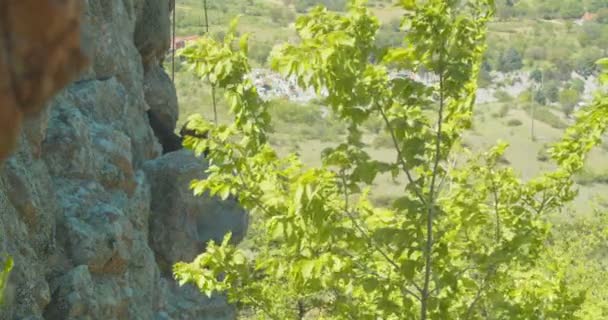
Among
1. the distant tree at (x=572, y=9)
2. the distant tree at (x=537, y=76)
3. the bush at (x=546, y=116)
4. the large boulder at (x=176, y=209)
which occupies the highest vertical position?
the large boulder at (x=176, y=209)

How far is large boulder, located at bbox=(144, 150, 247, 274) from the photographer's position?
53.4ft

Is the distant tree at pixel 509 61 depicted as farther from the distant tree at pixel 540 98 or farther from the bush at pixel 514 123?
the bush at pixel 514 123

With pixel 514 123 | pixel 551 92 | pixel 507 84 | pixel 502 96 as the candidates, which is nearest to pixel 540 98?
pixel 551 92

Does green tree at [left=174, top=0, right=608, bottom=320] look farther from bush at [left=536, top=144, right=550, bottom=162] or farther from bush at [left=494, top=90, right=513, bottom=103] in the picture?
bush at [left=494, top=90, right=513, bottom=103]

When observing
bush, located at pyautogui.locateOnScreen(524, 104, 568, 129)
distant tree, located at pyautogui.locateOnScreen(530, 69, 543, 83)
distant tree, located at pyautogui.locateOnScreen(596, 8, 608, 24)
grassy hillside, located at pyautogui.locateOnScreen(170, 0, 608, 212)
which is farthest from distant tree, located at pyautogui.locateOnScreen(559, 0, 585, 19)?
bush, located at pyautogui.locateOnScreen(524, 104, 568, 129)

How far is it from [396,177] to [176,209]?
11.1 meters

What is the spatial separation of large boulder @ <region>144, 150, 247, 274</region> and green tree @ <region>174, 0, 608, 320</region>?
899 cm

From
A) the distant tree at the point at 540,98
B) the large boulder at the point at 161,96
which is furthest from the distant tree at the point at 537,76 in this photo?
the large boulder at the point at 161,96

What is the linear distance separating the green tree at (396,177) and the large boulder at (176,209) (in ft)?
29.5

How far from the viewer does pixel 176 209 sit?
16.7m

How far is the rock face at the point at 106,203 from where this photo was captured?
390 inches

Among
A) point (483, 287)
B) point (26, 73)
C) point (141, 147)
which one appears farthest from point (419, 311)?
point (141, 147)

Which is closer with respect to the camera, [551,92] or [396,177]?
[396,177]

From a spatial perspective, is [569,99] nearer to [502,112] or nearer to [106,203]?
[502,112]
